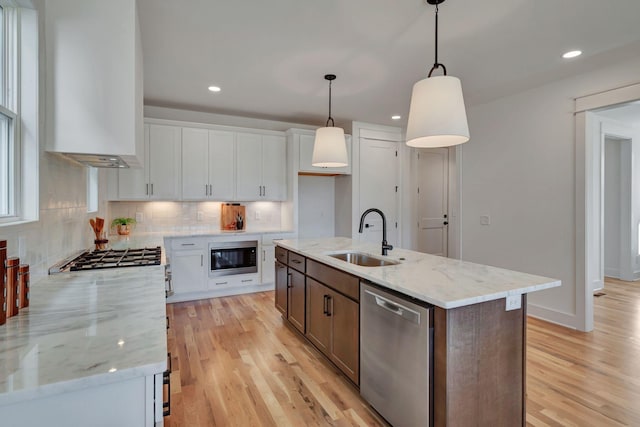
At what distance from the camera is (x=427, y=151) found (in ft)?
19.6

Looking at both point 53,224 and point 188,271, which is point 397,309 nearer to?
point 53,224

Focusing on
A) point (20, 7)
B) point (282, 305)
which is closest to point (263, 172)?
Result: point (282, 305)

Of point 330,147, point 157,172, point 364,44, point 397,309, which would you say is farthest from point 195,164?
point 397,309

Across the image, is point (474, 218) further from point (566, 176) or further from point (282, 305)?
point (282, 305)

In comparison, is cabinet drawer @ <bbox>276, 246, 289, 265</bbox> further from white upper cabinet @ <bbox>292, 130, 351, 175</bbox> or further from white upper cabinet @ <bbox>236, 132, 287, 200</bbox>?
white upper cabinet @ <bbox>292, 130, 351, 175</bbox>

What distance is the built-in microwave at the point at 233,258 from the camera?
14.7 ft

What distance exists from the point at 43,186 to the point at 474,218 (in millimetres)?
4553

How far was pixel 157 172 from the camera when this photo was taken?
433cm

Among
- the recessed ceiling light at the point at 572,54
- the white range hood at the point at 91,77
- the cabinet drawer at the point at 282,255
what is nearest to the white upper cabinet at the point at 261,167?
the cabinet drawer at the point at 282,255

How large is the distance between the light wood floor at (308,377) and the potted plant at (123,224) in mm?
1268

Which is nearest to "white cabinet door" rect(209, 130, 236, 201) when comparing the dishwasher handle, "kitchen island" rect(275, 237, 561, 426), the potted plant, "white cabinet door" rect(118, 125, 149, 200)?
"white cabinet door" rect(118, 125, 149, 200)

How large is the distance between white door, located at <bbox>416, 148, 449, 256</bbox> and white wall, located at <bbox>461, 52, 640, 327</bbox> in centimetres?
145

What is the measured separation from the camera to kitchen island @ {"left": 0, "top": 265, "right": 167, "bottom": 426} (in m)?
0.76

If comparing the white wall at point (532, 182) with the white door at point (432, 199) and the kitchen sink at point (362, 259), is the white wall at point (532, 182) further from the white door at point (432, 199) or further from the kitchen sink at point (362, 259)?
the kitchen sink at point (362, 259)
